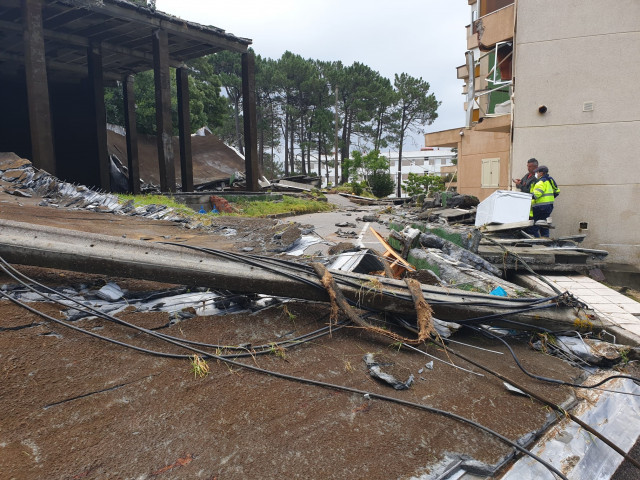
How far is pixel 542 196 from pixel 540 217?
43 cm

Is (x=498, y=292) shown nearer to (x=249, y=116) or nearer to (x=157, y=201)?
(x=157, y=201)

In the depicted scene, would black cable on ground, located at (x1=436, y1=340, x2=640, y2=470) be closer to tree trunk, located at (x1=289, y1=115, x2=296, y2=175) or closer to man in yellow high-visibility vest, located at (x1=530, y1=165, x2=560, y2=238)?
man in yellow high-visibility vest, located at (x1=530, y1=165, x2=560, y2=238)

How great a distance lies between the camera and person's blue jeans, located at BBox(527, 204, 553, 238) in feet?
25.1

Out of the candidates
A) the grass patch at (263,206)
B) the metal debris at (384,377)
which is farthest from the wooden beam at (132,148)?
the metal debris at (384,377)

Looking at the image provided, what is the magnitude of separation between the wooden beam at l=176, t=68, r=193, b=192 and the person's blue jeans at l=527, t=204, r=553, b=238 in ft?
29.2

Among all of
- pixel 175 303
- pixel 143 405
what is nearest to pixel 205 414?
pixel 143 405

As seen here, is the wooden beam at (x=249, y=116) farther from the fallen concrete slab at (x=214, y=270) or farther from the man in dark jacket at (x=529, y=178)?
the fallen concrete slab at (x=214, y=270)

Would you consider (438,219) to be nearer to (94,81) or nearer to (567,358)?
(567,358)

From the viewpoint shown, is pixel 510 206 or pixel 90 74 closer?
pixel 510 206

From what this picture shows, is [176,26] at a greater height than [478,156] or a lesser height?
A: greater

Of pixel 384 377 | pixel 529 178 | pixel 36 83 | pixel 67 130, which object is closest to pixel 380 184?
pixel 67 130

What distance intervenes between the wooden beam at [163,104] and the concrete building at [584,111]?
27.1ft

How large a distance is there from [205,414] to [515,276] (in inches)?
219

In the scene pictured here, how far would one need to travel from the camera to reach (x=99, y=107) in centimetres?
1352
